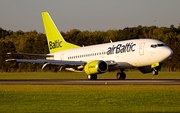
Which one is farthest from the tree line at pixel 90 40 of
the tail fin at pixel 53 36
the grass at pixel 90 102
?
the grass at pixel 90 102

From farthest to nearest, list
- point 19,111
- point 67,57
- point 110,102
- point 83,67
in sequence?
1. point 67,57
2. point 83,67
3. point 110,102
4. point 19,111

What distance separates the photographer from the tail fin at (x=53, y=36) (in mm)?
65312

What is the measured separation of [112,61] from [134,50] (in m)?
3.12

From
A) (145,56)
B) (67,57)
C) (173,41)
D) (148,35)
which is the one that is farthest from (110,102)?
(148,35)

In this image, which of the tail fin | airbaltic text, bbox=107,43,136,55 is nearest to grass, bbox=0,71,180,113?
airbaltic text, bbox=107,43,136,55

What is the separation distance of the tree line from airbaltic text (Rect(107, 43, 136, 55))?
118ft

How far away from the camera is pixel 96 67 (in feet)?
168

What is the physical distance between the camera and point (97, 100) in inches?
1063

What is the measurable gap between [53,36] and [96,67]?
1677cm

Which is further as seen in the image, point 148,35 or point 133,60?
point 148,35

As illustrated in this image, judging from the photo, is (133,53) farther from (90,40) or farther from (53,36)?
(90,40)

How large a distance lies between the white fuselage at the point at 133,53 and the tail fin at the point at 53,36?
8.71 m

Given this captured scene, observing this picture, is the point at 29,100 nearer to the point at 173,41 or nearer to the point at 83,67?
the point at 83,67

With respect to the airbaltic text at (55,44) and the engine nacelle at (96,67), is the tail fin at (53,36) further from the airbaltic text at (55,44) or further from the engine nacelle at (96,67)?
the engine nacelle at (96,67)
